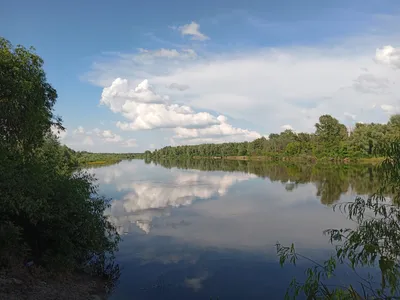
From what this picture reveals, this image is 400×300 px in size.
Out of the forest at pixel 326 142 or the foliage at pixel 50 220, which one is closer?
the foliage at pixel 50 220

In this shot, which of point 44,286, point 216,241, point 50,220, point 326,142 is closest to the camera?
point 44,286

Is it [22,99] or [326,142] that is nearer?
[22,99]

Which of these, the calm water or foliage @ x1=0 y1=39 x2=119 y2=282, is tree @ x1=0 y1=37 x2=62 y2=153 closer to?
foliage @ x1=0 y1=39 x2=119 y2=282

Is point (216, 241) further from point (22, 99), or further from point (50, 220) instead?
point (22, 99)

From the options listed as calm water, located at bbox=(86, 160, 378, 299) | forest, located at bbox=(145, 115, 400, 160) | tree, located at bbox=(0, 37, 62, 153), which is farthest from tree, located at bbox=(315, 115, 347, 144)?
tree, located at bbox=(0, 37, 62, 153)

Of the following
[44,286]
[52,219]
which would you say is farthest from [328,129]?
[44,286]

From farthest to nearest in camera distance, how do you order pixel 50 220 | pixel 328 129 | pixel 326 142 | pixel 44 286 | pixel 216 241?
pixel 328 129
pixel 326 142
pixel 216 241
pixel 50 220
pixel 44 286

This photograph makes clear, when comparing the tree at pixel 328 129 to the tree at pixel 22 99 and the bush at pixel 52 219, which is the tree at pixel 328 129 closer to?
the tree at pixel 22 99

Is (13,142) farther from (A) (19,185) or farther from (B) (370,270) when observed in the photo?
(B) (370,270)

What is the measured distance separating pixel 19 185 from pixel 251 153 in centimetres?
12489

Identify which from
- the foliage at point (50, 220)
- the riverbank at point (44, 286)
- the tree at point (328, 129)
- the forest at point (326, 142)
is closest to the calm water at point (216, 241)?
the riverbank at point (44, 286)

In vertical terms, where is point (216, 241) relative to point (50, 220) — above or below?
below

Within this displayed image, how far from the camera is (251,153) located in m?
Result: 131

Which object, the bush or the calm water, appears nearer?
the bush
